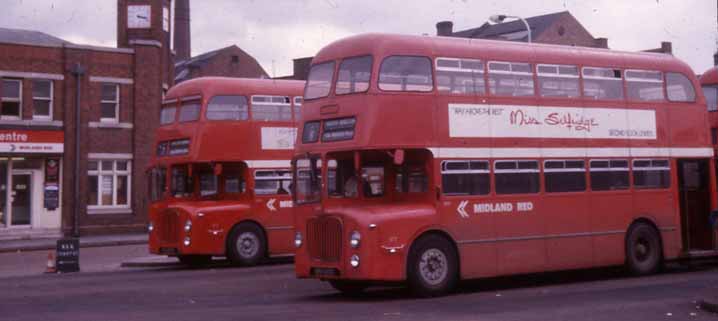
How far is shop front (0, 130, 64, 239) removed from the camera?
122ft

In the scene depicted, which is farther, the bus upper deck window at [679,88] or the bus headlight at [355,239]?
the bus upper deck window at [679,88]

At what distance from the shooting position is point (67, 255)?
22656 millimetres

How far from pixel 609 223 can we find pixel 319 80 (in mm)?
5911

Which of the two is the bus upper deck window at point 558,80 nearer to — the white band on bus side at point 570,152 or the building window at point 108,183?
the white band on bus side at point 570,152

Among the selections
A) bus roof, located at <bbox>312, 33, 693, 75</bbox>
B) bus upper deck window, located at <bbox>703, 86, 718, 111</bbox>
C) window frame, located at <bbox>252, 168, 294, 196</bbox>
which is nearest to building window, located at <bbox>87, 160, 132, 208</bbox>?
window frame, located at <bbox>252, 168, 294, 196</bbox>

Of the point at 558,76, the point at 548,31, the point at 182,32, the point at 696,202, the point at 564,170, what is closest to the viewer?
the point at 564,170

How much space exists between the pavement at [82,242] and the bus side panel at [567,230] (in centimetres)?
2081

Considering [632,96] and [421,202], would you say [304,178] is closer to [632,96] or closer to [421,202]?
[421,202]

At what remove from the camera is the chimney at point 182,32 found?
7006 centimetres

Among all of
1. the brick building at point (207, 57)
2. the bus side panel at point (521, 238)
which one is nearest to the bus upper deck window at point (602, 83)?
the bus side panel at point (521, 238)

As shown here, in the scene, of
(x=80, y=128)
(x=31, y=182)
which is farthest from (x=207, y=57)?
(x=31, y=182)

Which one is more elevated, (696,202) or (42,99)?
(42,99)

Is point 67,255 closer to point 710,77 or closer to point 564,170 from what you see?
point 564,170

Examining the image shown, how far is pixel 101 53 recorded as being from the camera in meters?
39.6
